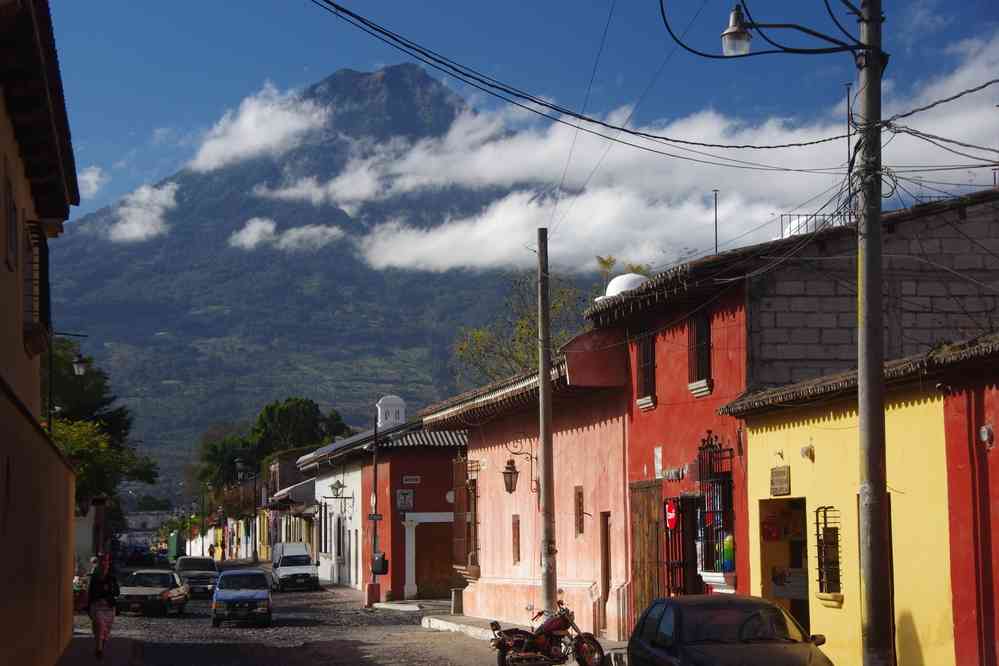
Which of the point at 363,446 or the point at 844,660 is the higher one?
the point at 363,446

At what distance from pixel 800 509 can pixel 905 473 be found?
431 cm

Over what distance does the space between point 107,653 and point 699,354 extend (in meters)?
12.1

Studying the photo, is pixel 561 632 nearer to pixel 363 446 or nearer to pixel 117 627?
pixel 117 627

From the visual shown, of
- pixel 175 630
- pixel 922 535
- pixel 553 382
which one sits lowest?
pixel 175 630

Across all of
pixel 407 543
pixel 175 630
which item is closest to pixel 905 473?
pixel 175 630

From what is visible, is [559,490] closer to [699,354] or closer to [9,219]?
[699,354]

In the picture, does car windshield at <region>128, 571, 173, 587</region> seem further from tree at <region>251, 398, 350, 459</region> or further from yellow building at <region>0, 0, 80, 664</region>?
tree at <region>251, 398, 350, 459</region>

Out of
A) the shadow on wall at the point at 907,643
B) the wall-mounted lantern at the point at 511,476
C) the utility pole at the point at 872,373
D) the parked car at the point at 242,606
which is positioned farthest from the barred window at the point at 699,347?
the parked car at the point at 242,606

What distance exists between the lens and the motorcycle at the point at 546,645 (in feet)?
74.5

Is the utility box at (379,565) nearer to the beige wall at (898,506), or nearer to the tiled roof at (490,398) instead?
the tiled roof at (490,398)

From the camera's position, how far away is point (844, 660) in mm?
18828

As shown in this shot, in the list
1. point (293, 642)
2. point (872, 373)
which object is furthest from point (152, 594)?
point (872, 373)

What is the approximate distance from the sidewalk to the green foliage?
32.0 ft

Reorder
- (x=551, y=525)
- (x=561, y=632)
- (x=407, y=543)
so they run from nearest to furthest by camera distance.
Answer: (x=561, y=632) → (x=551, y=525) → (x=407, y=543)
